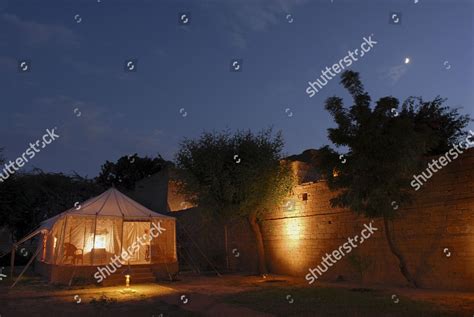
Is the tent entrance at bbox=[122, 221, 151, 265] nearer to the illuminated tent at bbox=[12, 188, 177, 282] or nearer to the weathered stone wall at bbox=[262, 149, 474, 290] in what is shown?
the illuminated tent at bbox=[12, 188, 177, 282]

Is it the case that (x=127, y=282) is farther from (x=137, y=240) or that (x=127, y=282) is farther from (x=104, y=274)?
(x=137, y=240)

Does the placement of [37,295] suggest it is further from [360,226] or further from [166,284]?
[360,226]

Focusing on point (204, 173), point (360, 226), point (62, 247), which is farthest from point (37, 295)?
point (360, 226)

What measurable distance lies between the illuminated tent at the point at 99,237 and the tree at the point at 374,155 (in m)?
6.58

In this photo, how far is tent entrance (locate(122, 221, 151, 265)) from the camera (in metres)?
14.7

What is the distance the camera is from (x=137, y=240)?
49.4 ft

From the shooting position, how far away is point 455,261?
8953 millimetres

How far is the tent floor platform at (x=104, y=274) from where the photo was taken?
11758 mm

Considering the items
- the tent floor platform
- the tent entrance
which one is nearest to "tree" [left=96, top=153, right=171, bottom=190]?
the tent entrance

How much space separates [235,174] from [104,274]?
4.99 m

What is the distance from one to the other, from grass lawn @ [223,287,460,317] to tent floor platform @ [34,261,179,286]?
4.19 metres

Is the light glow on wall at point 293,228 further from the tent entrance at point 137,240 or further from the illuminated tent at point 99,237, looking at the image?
the tent entrance at point 137,240

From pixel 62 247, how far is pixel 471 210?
11180mm

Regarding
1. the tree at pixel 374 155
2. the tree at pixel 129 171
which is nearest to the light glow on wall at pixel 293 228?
the tree at pixel 374 155
